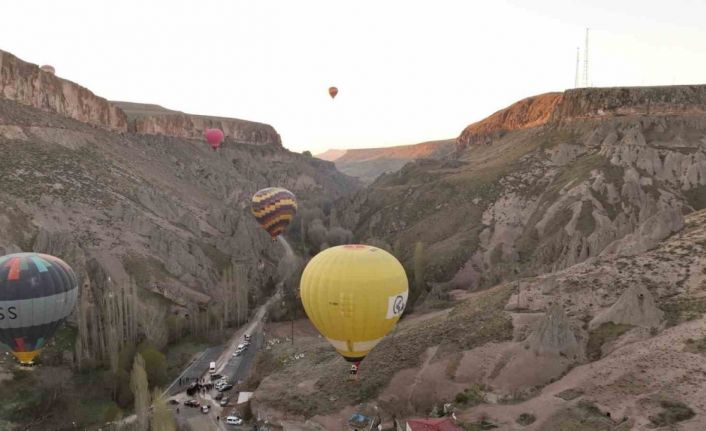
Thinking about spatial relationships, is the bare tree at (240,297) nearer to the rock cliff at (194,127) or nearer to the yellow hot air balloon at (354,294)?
the yellow hot air balloon at (354,294)

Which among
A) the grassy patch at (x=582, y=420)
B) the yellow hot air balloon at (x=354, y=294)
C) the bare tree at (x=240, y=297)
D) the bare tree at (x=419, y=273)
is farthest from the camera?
the bare tree at (x=419, y=273)

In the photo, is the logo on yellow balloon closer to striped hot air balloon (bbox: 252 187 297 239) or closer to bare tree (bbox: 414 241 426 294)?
bare tree (bbox: 414 241 426 294)

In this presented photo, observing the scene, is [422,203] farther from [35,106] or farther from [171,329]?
[35,106]

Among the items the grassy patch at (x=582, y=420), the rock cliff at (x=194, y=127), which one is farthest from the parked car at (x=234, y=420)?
the rock cliff at (x=194, y=127)

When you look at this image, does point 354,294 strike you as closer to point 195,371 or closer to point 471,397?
point 471,397

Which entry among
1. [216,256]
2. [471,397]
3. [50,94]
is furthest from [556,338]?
[50,94]

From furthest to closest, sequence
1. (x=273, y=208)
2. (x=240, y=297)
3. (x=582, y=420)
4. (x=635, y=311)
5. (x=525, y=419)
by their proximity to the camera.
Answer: (x=273, y=208) < (x=240, y=297) < (x=635, y=311) < (x=525, y=419) < (x=582, y=420)

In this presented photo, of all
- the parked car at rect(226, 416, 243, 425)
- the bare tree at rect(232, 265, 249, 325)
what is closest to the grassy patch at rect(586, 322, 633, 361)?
the parked car at rect(226, 416, 243, 425)
